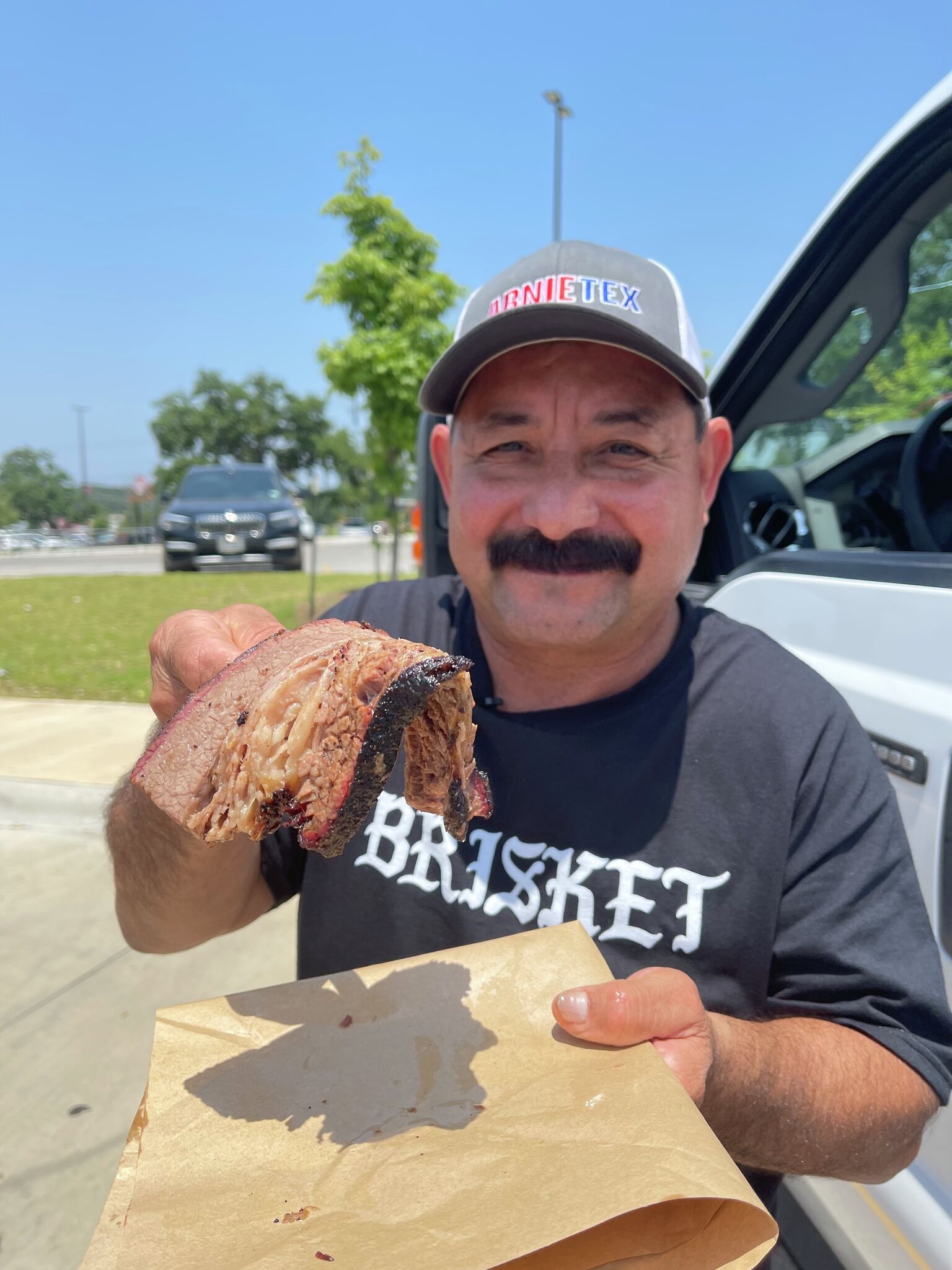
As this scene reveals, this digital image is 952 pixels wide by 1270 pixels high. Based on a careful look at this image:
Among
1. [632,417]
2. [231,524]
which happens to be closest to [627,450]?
[632,417]

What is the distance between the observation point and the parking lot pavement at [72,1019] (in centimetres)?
250

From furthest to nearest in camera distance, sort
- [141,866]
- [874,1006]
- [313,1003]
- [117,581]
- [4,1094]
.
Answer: [117,581], [4,1094], [141,866], [874,1006], [313,1003]

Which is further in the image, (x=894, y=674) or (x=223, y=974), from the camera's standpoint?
(x=223, y=974)

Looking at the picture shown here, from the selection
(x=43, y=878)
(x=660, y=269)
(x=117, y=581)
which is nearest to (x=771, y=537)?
(x=660, y=269)

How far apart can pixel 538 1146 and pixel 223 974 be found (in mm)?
2945

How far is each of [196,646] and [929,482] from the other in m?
2.01

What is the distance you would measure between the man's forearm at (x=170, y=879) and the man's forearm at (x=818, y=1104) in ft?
2.97

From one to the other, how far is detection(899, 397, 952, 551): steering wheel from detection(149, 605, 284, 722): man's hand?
1768mm

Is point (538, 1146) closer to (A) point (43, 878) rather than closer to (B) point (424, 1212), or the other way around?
(B) point (424, 1212)

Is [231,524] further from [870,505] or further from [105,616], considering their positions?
[870,505]

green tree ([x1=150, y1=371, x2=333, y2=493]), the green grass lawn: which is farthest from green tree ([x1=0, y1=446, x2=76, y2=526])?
the green grass lawn

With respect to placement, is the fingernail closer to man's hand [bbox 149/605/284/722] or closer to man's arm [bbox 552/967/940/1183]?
man's arm [bbox 552/967/940/1183]

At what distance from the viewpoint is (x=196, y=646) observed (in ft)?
4.42

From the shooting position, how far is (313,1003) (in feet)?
4.21
